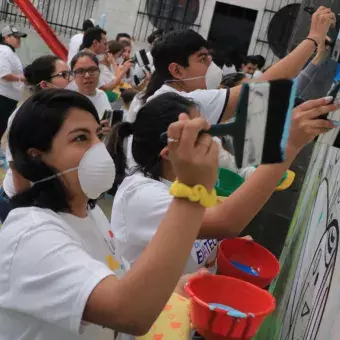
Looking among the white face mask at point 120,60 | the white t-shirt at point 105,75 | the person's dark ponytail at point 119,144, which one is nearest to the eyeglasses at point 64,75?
the person's dark ponytail at point 119,144

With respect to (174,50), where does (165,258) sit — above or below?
below

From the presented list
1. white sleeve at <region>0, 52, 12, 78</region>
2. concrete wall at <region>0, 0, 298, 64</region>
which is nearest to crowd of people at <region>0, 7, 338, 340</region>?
white sleeve at <region>0, 52, 12, 78</region>

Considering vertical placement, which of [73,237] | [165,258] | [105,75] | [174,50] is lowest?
[105,75]

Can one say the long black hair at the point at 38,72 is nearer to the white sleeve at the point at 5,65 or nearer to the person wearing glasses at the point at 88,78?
the person wearing glasses at the point at 88,78

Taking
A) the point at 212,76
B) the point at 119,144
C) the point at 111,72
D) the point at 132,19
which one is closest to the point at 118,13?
the point at 132,19

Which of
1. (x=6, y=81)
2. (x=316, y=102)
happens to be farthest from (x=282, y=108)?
(x=6, y=81)

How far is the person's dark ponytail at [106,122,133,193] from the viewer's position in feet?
6.91

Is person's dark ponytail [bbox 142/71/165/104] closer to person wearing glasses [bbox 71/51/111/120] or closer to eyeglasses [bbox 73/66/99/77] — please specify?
person wearing glasses [bbox 71/51/111/120]

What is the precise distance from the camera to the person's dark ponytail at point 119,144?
6.91 ft

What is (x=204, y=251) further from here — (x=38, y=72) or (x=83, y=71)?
(x=83, y=71)

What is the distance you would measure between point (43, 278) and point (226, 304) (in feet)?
2.94

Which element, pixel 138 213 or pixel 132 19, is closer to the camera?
pixel 138 213

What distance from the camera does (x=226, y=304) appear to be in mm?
1856

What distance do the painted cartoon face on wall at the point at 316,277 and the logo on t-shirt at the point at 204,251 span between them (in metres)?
0.37
